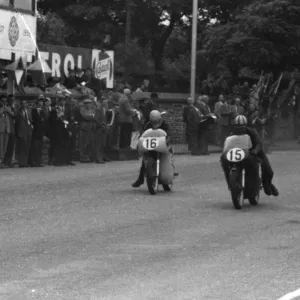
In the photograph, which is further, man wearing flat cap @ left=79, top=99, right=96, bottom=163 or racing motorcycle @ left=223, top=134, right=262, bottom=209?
man wearing flat cap @ left=79, top=99, right=96, bottom=163

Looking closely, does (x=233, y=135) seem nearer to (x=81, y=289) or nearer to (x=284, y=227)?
(x=284, y=227)

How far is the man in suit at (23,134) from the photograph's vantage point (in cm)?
2455

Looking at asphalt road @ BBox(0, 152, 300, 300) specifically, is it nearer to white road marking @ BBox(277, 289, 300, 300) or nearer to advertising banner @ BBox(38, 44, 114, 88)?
white road marking @ BBox(277, 289, 300, 300)

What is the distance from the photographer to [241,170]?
1661 cm

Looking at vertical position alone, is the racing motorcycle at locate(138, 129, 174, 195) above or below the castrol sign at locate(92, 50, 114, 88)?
below

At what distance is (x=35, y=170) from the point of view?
2364cm

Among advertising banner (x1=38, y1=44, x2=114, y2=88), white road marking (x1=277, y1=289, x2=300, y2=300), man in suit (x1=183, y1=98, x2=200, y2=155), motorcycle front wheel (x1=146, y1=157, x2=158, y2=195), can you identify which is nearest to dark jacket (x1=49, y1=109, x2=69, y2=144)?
advertising banner (x1=38, y1=44, x2=114, y2=88)

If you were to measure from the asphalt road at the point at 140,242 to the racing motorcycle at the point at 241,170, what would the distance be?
0.28 metres

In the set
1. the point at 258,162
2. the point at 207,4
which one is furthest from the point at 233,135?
the point at 207,4

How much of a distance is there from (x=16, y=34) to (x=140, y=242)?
1431 cm

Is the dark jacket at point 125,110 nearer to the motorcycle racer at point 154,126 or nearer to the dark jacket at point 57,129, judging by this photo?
the dark jacket at point 57,129

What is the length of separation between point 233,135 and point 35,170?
766cm

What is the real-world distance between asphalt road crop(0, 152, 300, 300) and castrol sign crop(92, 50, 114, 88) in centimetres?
1140

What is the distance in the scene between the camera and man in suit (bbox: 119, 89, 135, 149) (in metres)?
28.3
